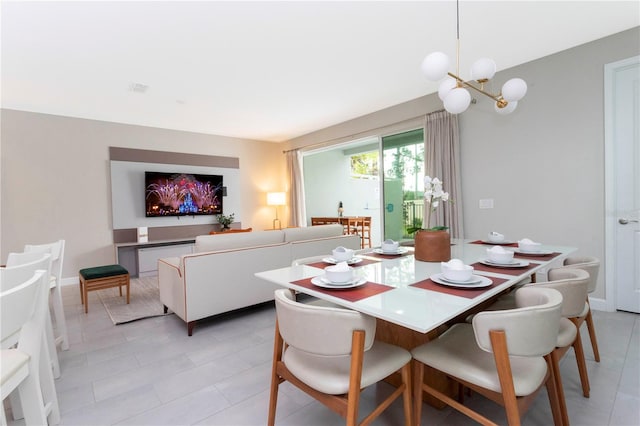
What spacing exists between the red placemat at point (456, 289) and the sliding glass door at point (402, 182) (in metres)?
3.05

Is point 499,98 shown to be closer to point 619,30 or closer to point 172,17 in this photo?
point 619,30

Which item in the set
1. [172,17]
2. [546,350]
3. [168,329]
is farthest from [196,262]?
[546,350]

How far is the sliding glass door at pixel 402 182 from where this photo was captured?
180 inches

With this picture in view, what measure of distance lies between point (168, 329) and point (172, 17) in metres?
2.61

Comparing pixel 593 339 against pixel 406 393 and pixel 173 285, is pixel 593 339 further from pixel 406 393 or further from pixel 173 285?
pixel 173 285

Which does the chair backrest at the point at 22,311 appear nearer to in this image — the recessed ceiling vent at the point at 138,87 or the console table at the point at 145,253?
the recessed ceiling vent at the point at 138,87

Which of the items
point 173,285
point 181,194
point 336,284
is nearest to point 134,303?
point 173,285

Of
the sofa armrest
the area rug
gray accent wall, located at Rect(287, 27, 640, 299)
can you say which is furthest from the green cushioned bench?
gray accent wall, located at Rect(287, 27, 640, 299)

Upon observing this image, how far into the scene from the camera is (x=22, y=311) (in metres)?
1.05

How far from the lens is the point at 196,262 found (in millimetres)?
2723

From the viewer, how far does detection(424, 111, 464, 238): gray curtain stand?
386 centimetres

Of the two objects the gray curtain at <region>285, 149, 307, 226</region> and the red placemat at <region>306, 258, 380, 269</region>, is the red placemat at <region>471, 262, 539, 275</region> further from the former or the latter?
the gray curtain at <region>285, 149, 307, 226</region>

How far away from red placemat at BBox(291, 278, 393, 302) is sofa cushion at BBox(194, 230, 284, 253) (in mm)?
1662

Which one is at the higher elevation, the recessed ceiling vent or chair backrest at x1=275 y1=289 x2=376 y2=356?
the recessed ceiling vent
